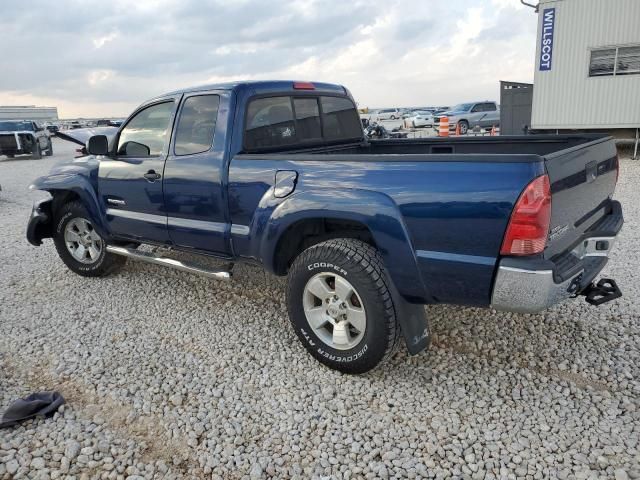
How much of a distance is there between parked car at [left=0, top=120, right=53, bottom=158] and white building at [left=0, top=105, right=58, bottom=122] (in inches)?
1851

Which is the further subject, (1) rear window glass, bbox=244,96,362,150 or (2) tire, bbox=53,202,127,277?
(2) tire, bbox=53,202,127,277

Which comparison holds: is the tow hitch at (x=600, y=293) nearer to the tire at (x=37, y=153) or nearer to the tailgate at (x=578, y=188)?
the tailgate at (x=578, y=188)

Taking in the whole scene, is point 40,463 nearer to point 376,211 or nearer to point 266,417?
point 266,417

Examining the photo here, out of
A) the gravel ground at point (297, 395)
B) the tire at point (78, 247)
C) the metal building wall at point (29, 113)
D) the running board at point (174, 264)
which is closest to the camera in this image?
the gravel ground at point (297, 395)

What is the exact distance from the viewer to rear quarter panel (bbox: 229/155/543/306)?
8.10 feet

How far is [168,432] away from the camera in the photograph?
277 centimetres

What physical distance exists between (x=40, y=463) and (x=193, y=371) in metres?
1.05

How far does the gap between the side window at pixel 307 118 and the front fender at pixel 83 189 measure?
2.12 meters

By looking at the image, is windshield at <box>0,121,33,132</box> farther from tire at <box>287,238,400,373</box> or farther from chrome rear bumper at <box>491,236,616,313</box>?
chrome rear bumper at <box>491,236,616,313</box>

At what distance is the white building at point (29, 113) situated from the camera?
2463 inches

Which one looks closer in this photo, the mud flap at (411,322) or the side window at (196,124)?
the mud flap at (411,322)

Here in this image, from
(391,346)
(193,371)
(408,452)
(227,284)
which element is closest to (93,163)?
(227,284)

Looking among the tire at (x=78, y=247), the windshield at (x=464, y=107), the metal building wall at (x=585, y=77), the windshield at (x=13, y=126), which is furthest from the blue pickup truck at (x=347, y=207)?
the windshield at (x=464, y=107)

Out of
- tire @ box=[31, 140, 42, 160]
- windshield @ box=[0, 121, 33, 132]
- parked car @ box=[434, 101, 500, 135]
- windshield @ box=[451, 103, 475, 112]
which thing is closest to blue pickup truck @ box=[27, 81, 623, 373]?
tire @ box=[31, 140, 42, 160]
